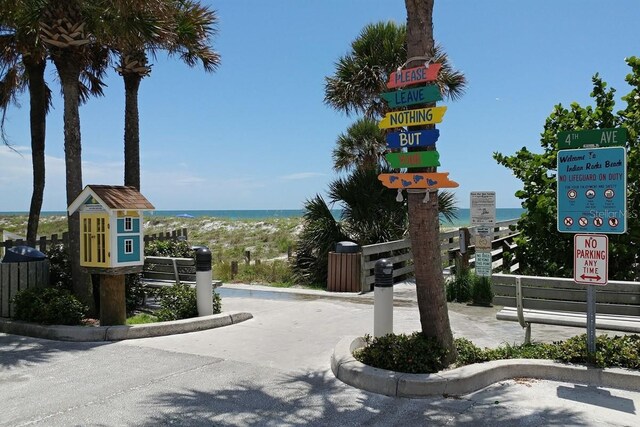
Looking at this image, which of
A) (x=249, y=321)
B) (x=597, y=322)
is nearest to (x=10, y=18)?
(x=249, y=321)

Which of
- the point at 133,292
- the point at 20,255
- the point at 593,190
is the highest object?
the point at 593,190

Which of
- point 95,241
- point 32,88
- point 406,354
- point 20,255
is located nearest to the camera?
point 406,354

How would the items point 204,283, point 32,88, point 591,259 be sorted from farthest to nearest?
point 32,88, point 204,283, point 591,259

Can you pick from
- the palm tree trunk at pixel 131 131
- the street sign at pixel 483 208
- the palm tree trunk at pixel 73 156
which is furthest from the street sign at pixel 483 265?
the palm tree trunk at pixel 131 131

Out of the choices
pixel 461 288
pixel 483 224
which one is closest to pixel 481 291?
pixel 461 288

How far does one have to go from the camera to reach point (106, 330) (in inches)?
302

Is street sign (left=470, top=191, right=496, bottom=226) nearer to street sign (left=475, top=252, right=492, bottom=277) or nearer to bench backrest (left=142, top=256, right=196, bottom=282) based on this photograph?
street sign (left=475, top=252, right=492, bottom=277)

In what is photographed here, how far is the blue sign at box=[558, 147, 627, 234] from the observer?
5.86 metres

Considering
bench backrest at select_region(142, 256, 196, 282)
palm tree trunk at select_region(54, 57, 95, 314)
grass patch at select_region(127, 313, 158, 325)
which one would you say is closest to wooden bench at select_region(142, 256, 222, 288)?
bench backrest at select_region(142, 256, 196, 282)

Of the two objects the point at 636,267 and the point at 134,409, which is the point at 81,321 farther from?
the point at 636,267

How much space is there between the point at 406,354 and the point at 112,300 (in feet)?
14.7

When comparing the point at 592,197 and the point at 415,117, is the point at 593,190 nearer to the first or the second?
the point at 592,197

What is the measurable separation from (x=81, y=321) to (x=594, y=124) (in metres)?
9.72

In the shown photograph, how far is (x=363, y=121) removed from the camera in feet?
60.3
